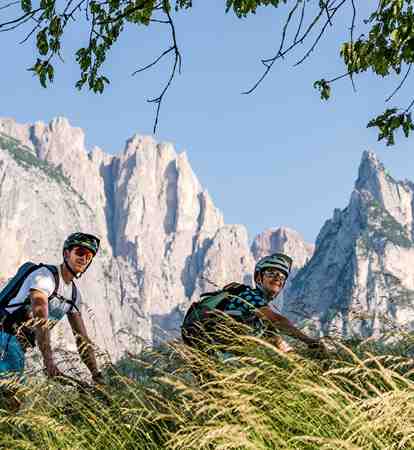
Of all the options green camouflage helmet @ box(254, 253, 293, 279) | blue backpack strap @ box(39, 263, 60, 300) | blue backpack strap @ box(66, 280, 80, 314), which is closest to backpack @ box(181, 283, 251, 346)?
green camouflage helmet @ box(254, 253, 293, 279)

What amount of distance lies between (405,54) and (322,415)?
17.0 ft

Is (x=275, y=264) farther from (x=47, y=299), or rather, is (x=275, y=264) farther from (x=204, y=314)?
(x=47, y=299)

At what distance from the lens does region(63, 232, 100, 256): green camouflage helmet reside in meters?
5.58

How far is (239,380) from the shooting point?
3994 millimetres

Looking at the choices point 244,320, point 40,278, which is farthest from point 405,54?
point 40,278

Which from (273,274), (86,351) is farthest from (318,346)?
(86,351)

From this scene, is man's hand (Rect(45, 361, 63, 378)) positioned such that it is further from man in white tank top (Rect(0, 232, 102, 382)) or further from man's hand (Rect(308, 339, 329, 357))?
man's hand (Rect(308, 339, 329, 357))

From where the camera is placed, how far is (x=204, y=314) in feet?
17.6

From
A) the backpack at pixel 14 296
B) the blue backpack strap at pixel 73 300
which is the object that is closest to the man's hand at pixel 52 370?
the backpack at pixel 14 296

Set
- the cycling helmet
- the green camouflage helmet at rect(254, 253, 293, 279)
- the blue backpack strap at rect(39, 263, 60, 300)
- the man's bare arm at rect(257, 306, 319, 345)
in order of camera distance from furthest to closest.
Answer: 1. the green camouflage helmet at rect(254, 253, 293, 279)
2. the cycling helmet
3. the blue backpack strap at rect(39, 263, 60, 300)
4. the man's bare arm at rect(257, 306, 319, 345)

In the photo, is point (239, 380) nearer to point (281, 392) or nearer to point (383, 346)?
point (281, 392)

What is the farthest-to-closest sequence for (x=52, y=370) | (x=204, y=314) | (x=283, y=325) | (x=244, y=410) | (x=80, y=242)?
1. (x=80, y=242)
2. (x=204, y=314)
3. (x=283, y=325)
4. (x=52, y=370)
5. (x=244, y=410)

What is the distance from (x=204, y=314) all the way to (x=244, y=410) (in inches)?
82.0

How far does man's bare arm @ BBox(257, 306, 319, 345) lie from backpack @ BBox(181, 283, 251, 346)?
307 millimetres
